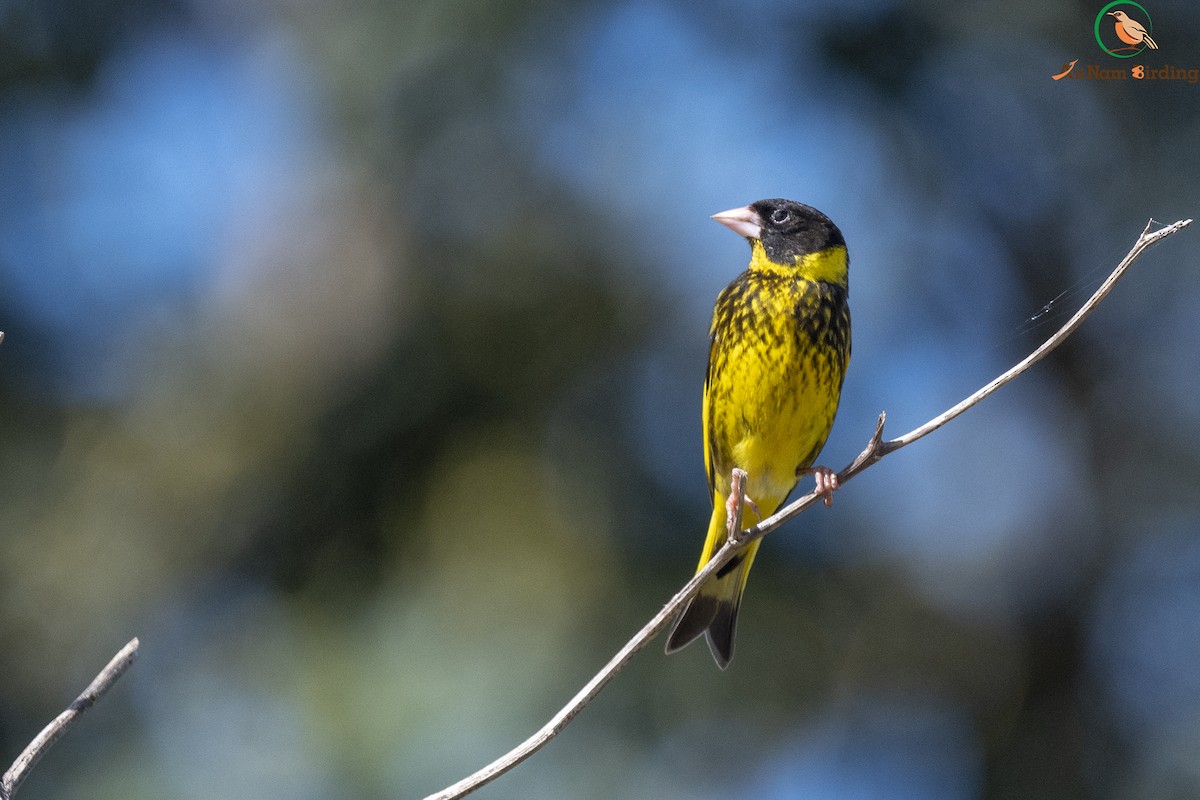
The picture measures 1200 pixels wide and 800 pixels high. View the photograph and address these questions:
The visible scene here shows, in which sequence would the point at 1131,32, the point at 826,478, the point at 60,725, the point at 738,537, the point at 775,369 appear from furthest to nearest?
the point at 1131,32 → the point at 775,369 → the point at 826,478 → the point at 738,537 → the point at 60,725

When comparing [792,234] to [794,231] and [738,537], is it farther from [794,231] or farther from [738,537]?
[738,537]

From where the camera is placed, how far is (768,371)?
3637 mm

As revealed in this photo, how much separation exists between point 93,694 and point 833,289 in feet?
8.96

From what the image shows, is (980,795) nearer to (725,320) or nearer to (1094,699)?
(1094,699)

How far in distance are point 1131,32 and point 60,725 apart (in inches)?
297

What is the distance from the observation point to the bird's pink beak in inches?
155

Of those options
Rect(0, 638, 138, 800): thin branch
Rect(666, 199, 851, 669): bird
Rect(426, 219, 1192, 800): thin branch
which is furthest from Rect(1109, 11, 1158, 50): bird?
Rect(0, 638, 138, 800): thin branch

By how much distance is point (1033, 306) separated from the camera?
857cm

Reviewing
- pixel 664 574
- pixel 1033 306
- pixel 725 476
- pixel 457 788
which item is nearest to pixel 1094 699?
pixel 1033 306

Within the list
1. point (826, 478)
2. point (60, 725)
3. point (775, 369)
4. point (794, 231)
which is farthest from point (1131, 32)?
point (60, 725)

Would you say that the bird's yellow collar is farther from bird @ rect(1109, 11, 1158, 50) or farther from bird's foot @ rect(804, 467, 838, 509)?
bird @ rect(1109, 11, 1158, 50)

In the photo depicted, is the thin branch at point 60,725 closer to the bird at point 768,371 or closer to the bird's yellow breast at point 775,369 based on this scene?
the bird at point 768,371

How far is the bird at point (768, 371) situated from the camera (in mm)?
3646

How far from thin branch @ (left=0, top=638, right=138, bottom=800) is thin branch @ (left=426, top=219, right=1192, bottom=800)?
1.46 ft
